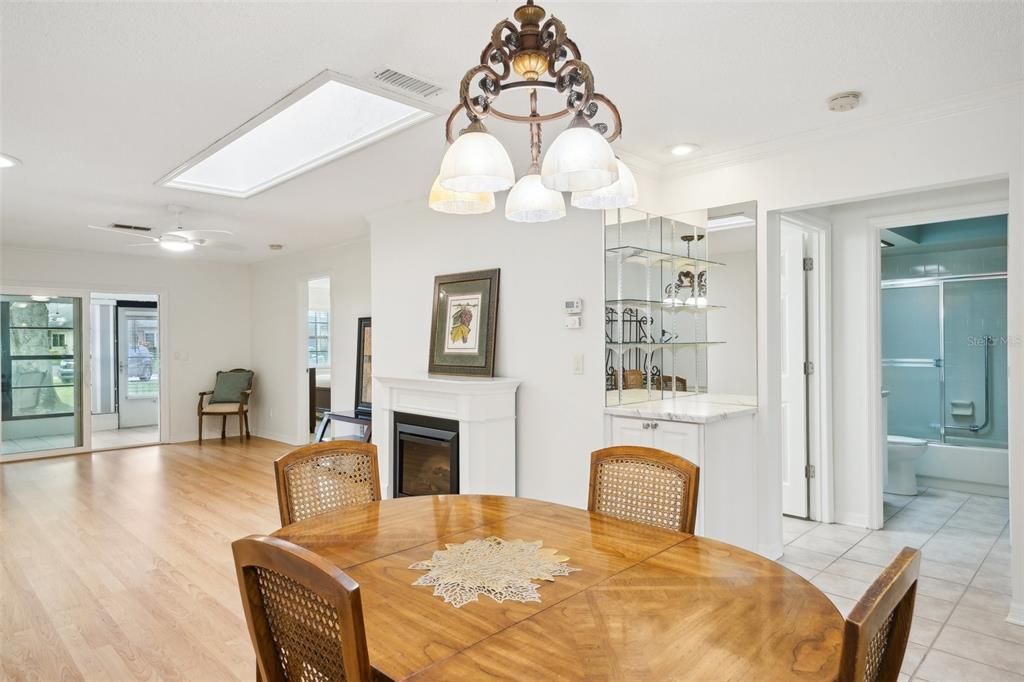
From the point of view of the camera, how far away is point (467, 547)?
5.27 ft

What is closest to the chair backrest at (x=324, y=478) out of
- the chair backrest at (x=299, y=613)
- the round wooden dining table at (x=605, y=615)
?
the round wooden dining table at (x=605, y=615)

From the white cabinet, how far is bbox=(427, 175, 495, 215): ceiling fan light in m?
1.75

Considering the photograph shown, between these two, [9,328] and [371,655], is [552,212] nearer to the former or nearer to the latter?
[371,655]

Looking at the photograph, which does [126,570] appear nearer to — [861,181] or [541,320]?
[541,320]

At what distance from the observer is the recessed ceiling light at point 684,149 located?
3350 mm

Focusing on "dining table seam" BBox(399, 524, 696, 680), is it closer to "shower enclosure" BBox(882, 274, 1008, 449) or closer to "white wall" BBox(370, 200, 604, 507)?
"white wall" BBox(370, 200, 604, 507)

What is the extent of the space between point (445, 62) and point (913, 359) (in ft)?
18.3

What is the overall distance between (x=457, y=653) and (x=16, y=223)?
6.47 m

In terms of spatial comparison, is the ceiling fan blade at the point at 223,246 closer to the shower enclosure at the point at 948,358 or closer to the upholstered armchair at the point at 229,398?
the upholstered armchair at the point at 229,398

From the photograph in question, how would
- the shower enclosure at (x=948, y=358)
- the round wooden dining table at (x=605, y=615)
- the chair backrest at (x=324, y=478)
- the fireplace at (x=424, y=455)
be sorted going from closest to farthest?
the round wooden dining table at (x=605, y=615) < the chair backrest at (x=324, y=478) < the fireplace at (x=424, y=455) < the shower enclosure at (x=948, y=358)

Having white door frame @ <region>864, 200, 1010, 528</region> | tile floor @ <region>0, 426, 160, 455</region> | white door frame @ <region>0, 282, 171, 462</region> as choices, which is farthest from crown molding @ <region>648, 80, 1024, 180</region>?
tile floor @ <region>0, 426, 160, 455</region>

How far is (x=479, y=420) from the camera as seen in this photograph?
375cm

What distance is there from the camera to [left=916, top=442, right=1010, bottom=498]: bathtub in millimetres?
4871

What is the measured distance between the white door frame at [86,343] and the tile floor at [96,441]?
79 millimetres
